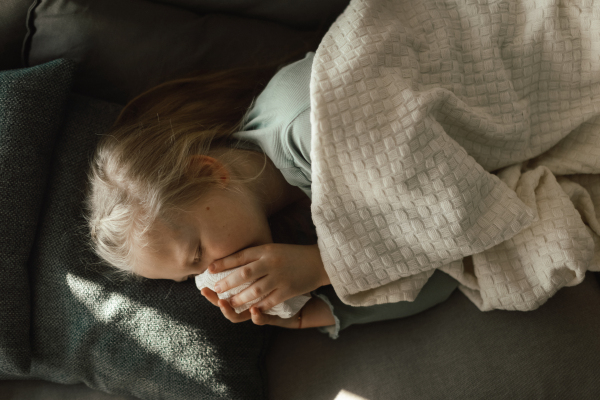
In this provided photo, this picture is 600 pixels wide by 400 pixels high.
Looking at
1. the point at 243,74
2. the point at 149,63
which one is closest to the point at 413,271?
the point at 243,74

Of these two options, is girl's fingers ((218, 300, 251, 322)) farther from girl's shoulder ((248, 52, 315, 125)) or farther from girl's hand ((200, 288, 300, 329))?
girl's shoulder ((248, 52, 315, 125))

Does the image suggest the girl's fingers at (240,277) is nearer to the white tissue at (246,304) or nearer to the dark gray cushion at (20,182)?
the white tissue at (246,304)

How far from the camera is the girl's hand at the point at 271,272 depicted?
0.81m

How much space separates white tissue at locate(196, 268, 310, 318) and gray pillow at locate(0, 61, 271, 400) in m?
0.07

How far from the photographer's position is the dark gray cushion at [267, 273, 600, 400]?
2.72 feet

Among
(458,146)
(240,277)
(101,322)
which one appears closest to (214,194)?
(240,277)

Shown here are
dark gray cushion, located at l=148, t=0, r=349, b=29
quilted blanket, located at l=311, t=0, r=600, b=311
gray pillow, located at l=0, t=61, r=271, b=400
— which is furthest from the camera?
dark gray cushion, located at l=148, t=0, r=349, b=29

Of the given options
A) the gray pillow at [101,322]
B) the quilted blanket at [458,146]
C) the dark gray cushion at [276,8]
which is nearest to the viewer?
the quilted blanket at [458,146]

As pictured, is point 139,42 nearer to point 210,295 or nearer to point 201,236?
point 201,236

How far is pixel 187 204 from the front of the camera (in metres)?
0.79

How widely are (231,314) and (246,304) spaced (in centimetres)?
4

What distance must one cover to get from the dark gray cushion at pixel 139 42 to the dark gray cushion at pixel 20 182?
0.39 feet

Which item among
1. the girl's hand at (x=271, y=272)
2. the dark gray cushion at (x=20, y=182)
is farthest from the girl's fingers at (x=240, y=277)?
the dark gray cushion at (x=20, y=182)

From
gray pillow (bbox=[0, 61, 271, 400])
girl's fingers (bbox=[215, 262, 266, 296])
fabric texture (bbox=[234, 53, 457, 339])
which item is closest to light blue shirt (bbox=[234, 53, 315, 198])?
fabric texture (bbox=[234, 53, 457, 339])
